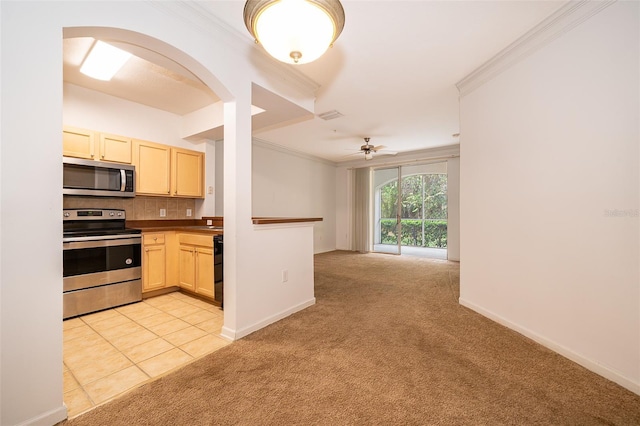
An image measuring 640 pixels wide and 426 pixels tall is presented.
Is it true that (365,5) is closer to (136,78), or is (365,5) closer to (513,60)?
(513,60)

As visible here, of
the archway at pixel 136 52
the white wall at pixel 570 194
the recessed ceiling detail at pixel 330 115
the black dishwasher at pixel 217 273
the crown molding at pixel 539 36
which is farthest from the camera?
the recessed ceiling detail at pixel 330 115

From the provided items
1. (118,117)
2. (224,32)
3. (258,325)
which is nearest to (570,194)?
(258,325)

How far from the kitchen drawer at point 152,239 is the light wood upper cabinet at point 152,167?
2.03 ft

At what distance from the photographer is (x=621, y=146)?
1.68 meters

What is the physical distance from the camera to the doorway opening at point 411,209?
7098 mm

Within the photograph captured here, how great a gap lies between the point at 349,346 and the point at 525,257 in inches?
68.2

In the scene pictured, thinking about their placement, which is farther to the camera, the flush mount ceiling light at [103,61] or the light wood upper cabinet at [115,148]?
the light wood upper cabinet at [115,148]

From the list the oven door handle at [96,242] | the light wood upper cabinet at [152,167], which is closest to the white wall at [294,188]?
the light wood upper cabinet at [152,167]

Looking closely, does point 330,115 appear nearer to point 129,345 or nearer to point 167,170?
point 167,170

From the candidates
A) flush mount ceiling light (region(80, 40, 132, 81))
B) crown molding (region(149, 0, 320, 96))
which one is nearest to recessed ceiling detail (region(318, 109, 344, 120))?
crown molding (region(149, 0, 320, 96))

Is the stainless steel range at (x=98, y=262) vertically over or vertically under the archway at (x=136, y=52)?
under

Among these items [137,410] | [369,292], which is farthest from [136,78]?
[369,292]

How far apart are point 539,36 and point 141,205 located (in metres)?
4.86

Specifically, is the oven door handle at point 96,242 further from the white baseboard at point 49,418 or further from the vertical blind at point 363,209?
the vertical blind at point 363,209
